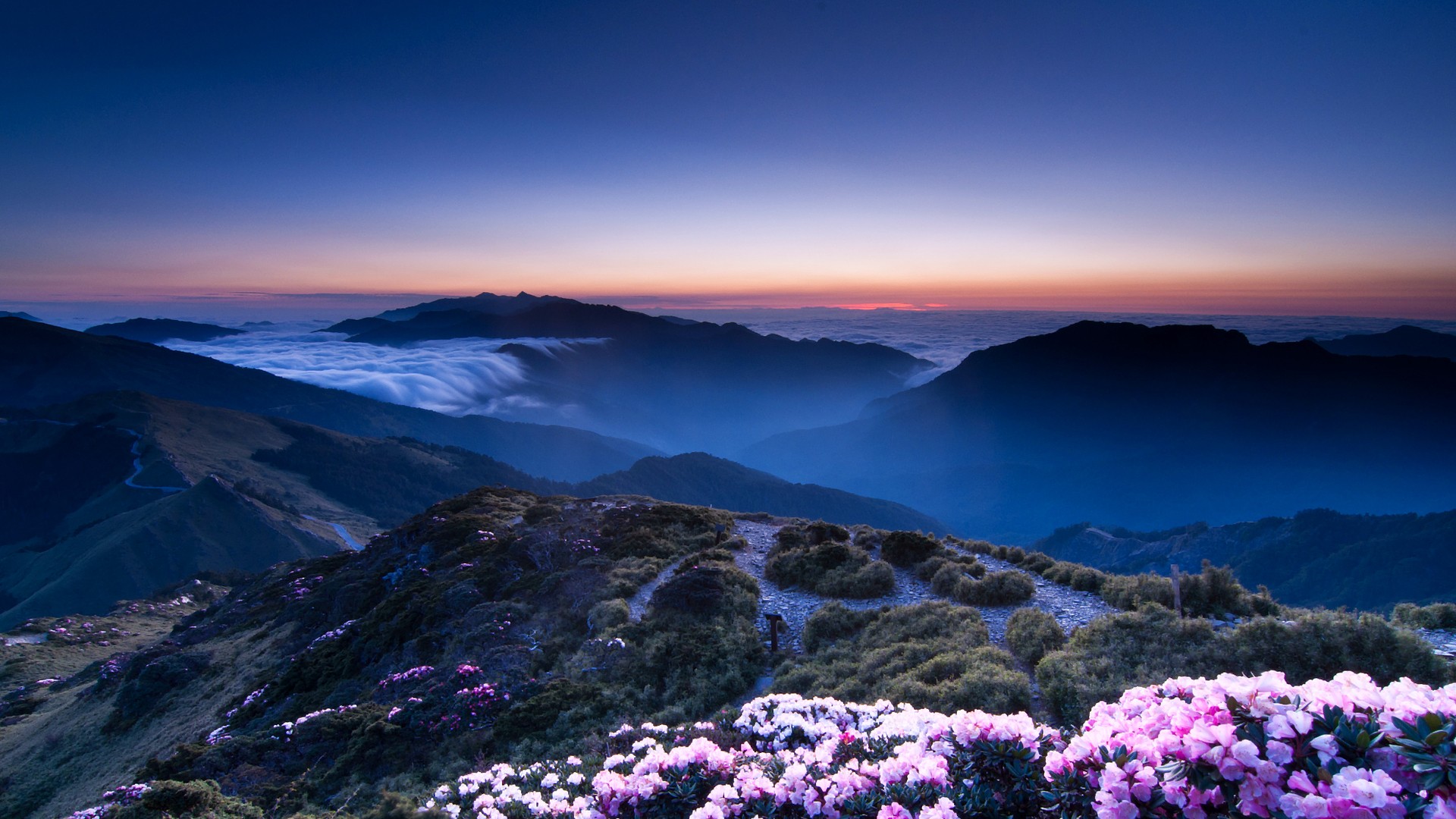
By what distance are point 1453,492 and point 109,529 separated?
34512 centimetres

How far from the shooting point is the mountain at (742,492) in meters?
136

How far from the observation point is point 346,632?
62.1ft

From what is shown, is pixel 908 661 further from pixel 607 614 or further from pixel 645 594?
pixel 645 594

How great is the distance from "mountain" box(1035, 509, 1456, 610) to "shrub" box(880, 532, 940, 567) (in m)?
77.6

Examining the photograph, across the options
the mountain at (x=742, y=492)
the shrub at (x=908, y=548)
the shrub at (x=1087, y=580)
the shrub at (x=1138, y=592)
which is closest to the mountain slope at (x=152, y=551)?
the mountain at (x=742, y=492)

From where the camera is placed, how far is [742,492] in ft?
468

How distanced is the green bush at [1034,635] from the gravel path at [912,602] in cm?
54

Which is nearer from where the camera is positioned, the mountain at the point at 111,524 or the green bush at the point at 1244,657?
the green bush at the point at 1244,657

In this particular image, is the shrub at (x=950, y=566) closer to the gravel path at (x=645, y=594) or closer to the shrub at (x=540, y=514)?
the gravel path at (x=645, y=594)

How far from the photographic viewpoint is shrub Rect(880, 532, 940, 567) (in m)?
18.7

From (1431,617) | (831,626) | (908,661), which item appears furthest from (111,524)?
(1431,617)

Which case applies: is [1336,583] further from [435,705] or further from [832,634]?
[435,705]

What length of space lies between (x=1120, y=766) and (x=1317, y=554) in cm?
12555

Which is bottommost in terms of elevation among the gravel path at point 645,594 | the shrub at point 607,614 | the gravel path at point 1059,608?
the gravel path at point 645,594
